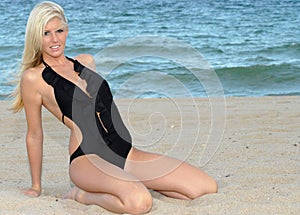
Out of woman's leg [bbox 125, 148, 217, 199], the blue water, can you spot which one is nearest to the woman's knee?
woman's leg [bbox 125, 148, 217, 199]

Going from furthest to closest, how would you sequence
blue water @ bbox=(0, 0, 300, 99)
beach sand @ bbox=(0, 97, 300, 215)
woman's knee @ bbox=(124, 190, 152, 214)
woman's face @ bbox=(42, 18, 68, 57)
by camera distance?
blue water @ bbox=(0, 0, 300, 99) → woman's face @ bbox=(42, 18, 68, 57) → beach sand @ bbox=(0, 97, 300, 215) → woman's knee @ bbox=(124, 190, 152, 214)

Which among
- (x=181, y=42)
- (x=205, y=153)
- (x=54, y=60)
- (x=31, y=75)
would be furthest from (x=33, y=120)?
(x=181, y=42)

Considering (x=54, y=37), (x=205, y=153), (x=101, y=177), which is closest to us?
(x=101, y=177)

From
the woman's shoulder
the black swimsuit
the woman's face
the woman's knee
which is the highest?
the woman's face

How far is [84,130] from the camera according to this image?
12.3 ft

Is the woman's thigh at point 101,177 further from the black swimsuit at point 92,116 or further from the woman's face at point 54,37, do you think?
the woman's face at point 54,37

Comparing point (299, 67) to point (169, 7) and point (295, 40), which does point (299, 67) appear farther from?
point (169, 7)

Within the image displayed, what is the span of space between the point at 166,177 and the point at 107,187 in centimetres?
49

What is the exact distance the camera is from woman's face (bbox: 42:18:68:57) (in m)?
3.68

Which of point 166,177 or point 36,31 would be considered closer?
point 36,31

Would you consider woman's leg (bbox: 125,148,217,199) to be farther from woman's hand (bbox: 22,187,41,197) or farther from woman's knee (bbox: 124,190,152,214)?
woman's hand (bbox: 22,187,41,197)

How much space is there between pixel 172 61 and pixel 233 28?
6363 mm

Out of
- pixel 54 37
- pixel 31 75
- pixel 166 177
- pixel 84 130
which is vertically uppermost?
pixel 54 37

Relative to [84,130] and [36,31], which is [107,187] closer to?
[84,130]
